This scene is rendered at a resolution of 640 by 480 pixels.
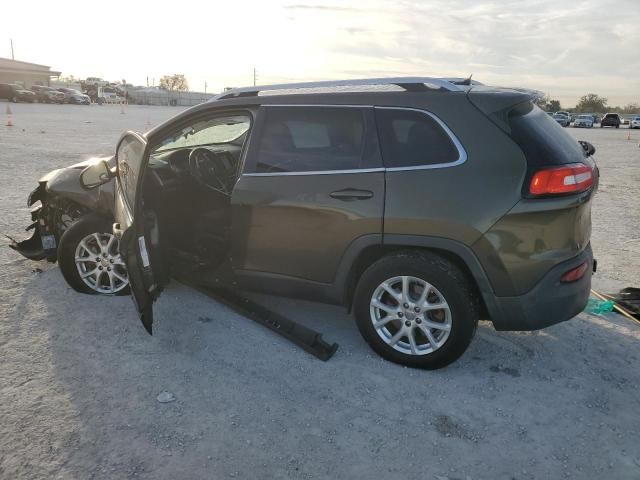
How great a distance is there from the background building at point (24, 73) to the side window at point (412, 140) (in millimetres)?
80589

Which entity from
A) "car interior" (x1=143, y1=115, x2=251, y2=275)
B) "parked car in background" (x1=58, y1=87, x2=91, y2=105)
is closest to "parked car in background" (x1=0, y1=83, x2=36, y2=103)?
"parked car in background" (x1=58, y1=87, x2=91, y2=105)

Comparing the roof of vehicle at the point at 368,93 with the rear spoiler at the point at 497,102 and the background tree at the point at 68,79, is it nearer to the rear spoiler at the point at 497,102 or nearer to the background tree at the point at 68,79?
the rear spoiler at the point at 497,102

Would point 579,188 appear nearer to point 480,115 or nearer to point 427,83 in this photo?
point 480,115

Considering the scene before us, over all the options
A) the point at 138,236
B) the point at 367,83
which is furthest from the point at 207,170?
the point at 367,83

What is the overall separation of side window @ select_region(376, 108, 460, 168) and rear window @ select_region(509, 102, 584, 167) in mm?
395

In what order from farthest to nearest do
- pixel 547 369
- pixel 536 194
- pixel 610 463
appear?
pixel 547 369, pixel 536 194, pixel 610 463

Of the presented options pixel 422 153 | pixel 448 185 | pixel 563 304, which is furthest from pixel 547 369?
pixel 422 153

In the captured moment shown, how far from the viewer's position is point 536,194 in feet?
9.91

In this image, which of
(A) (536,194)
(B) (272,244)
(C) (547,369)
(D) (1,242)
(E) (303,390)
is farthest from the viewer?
(D) (1,242)

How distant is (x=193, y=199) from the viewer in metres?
4.80

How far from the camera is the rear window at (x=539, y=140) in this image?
306cm

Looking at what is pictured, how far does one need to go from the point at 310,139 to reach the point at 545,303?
6.35 feet

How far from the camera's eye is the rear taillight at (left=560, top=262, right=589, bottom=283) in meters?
3.17

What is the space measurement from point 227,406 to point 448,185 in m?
1.93
